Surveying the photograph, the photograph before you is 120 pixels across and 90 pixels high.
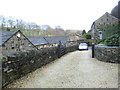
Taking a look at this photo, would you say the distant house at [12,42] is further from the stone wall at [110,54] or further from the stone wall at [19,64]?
the stone wall at [110,54]

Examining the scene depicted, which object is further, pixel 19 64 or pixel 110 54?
pixel 110 54

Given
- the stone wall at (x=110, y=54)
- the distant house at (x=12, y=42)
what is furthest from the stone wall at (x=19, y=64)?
the stone wall at (x=110, y=54)

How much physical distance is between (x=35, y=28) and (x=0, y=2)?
2087cm

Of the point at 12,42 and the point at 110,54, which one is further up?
the point at 12,42

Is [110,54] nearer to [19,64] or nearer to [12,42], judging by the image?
[19,64]

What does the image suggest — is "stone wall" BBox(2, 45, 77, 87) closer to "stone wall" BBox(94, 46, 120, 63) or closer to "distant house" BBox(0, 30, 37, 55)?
"distant house" BBox(0, 30, 37, 55)

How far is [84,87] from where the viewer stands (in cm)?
395

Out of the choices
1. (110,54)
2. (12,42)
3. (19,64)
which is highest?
(12,42)

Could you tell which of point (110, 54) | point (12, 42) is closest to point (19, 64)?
point (12, 42)

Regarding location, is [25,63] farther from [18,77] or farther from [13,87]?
[13,87]

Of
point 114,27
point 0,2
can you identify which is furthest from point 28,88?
point 114,27

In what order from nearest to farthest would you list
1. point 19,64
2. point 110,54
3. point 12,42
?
point 19,64, point 110,54, point 12,42

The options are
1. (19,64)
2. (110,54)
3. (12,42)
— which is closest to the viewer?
(19,64)

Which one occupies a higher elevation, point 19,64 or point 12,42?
point 12,42
